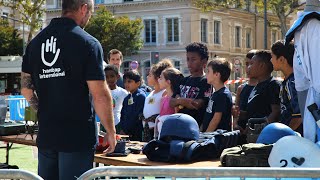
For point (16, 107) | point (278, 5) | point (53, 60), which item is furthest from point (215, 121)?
point (278, 5)

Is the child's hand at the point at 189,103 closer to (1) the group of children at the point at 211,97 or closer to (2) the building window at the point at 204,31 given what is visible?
(1) the group of children at the point at 211,97

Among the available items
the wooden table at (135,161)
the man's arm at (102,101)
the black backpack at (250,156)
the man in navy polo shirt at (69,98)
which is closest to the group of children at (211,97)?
the black backpack at (250,156)

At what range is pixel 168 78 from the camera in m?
6.79

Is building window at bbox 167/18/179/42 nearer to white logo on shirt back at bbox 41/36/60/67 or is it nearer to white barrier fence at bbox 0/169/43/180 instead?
white logo on shirt back at bbox 41/36/60/67

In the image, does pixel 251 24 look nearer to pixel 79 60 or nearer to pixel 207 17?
pixel 207 17

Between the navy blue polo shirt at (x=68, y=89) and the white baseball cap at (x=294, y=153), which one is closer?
the white baseball cap at (x=294, y=153)

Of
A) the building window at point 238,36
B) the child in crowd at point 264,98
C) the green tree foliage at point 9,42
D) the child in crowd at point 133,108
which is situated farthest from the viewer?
the building window at point 238,36

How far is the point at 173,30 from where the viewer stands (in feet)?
180

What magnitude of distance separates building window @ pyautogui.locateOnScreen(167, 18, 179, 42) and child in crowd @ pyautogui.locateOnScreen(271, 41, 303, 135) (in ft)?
163

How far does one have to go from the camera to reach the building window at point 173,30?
54.5 meters

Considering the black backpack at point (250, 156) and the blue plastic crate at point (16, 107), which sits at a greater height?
the black backpack at point (250, 156)

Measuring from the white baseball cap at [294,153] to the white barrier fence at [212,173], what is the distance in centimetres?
73

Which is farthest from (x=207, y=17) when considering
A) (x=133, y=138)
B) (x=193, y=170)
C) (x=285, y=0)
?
(x=193, y=170)

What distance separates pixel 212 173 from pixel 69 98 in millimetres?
1512
